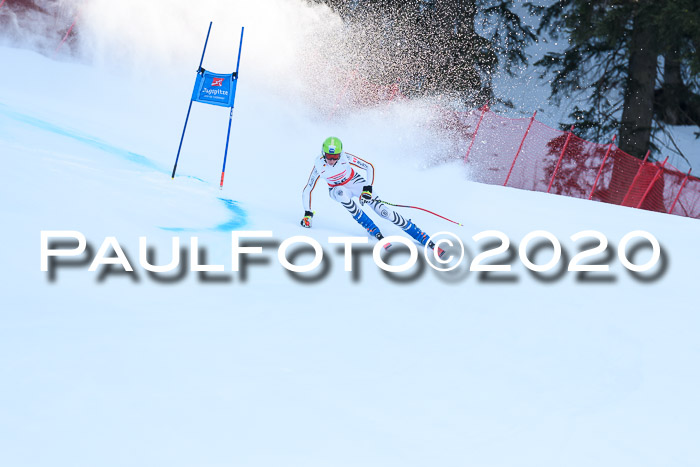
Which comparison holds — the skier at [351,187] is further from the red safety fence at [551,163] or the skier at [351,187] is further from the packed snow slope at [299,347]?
the red safety fence at [551,163]

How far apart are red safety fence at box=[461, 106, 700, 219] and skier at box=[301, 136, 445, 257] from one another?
7632mm

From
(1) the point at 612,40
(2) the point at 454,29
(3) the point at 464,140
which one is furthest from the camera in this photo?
(2) the point at 454,29

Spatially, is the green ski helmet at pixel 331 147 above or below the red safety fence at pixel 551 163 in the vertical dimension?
below


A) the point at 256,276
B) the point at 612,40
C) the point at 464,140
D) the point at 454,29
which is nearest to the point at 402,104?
the point at 464,140

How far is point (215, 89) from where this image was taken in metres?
9.76

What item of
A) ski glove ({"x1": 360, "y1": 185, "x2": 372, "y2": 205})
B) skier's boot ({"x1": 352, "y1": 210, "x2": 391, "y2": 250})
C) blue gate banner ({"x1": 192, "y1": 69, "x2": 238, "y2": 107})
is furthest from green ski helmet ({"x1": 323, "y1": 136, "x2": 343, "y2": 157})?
blue gate banner ({"x1": 192, "y1": 69, "x2": 238, "y2": 107})

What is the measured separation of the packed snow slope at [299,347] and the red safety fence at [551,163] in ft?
18.0

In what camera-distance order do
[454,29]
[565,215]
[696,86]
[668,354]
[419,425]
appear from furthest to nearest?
1. [454,29]
2. [696,86]
3. [565,215]
4. [668,354]
5. [419,425]

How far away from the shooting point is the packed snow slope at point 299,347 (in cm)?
311

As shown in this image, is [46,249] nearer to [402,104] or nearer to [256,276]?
[256,276]

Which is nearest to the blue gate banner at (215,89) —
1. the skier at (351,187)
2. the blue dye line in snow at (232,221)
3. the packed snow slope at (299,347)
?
the packed snow slope at (299,347)

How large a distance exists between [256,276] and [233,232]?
1.67m

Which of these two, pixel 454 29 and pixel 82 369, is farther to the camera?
pixel 454 29

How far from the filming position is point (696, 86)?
70.1 ft
